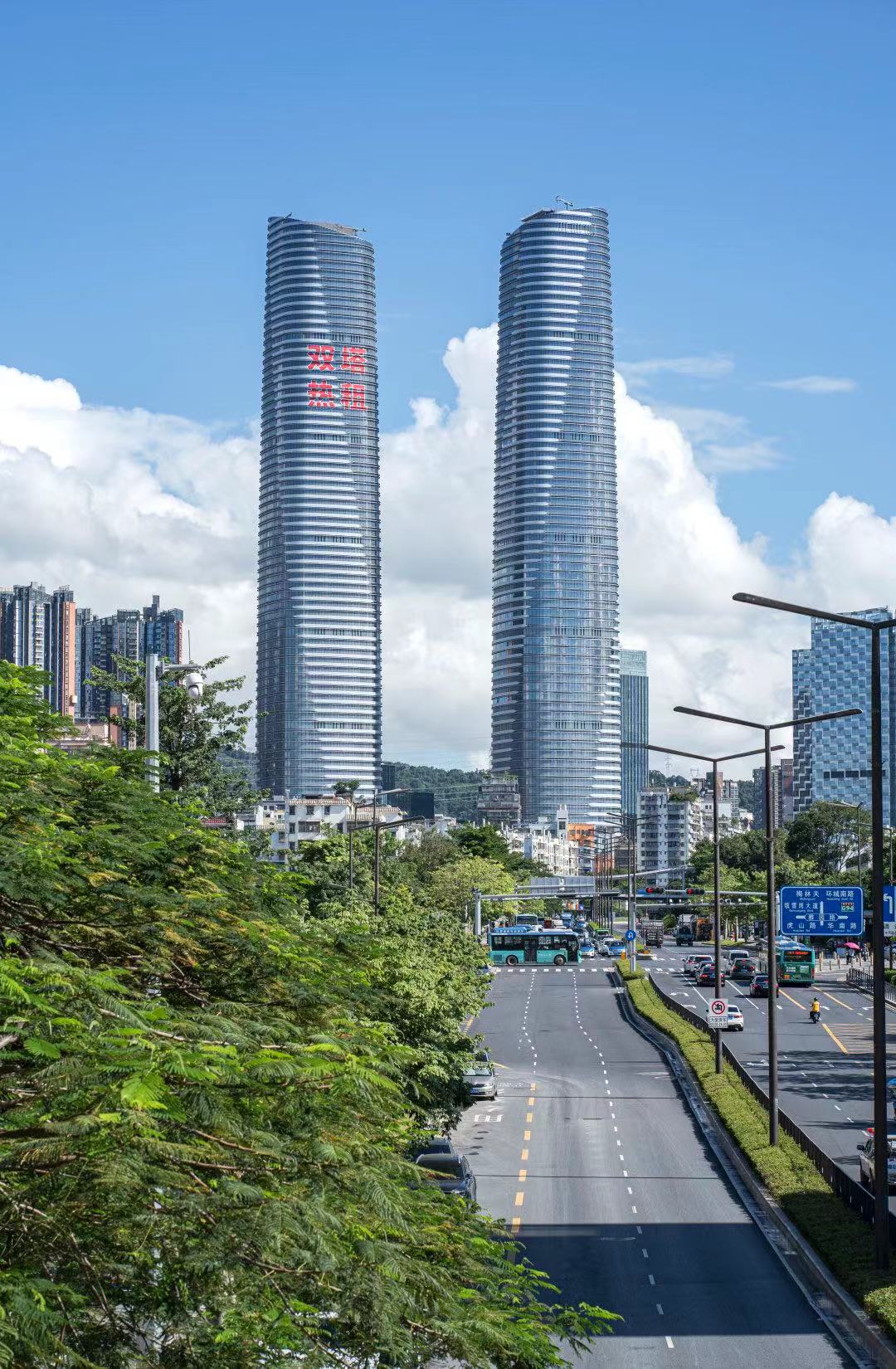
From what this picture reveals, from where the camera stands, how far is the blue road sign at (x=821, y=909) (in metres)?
70.0

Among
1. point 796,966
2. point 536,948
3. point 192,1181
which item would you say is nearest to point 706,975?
point 796,966

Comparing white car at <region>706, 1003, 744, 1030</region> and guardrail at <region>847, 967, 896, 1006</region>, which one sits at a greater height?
white car at <region>706, 1003, 744, 1030</region>

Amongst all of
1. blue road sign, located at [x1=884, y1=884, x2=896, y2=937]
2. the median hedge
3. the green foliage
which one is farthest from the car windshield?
blue road sign, located at [x1=884, y1=884, x2=896, y2=937]

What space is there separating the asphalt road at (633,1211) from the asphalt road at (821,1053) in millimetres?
4010

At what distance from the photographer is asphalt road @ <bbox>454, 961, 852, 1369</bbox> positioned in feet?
93.4

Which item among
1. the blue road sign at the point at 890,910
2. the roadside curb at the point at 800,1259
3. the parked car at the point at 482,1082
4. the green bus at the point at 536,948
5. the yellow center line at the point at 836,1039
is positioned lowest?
the green bus at the point at 536,948

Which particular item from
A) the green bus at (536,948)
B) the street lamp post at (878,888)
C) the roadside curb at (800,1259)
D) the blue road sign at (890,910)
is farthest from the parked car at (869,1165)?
the green bus at (536,948)

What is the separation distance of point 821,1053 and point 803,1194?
3625 cm

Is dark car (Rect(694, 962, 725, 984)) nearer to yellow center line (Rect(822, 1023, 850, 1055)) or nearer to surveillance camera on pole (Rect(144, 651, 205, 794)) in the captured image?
yellow center line (Rect(822, 1023, 850, 1055))

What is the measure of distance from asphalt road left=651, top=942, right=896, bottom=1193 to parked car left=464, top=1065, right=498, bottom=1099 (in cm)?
1005

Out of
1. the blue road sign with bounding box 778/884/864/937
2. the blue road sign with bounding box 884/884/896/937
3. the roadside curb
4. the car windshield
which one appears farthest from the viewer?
the blue road sign with bounding box 884/884/896/937

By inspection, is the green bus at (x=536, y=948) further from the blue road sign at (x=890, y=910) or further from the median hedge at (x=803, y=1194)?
the median hedge at (x=803, y=1194)

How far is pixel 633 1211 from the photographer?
132ft

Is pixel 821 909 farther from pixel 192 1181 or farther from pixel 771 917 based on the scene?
pixel 192 1181
